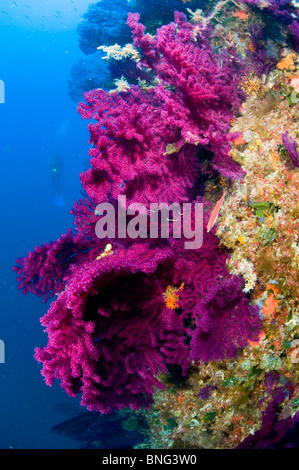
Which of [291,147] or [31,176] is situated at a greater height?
[31,176]

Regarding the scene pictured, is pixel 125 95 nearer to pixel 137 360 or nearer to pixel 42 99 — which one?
pixel 137 360

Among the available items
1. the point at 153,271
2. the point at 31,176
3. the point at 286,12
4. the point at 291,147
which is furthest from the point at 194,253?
the point at 31,176

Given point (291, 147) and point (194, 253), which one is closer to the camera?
point (291, 147)

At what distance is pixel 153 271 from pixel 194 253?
2.00ft

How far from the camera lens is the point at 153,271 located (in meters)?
2.68

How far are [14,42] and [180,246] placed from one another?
391 feet

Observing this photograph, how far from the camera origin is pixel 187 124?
295 centimetres

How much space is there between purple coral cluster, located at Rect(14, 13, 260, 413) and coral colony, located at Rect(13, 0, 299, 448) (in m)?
Answer: 0.02

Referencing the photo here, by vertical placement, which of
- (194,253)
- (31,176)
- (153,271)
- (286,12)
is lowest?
(153,271)

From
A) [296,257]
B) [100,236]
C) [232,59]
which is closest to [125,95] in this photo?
[232,59]

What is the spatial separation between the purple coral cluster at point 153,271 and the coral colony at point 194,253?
0.05 ft

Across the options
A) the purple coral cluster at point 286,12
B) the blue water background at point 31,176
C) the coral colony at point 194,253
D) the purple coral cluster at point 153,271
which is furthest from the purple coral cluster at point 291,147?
the blue water background at point 31,176

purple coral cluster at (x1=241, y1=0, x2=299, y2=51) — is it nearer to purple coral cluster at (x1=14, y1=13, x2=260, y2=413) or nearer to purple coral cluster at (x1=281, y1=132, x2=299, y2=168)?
purple coral cluster at (x1=14, y1=13, x2=260, y2=413)

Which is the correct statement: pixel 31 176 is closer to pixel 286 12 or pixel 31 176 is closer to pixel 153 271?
pixel 286 12
